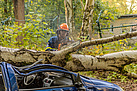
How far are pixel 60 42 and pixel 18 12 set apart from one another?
3.20 meters

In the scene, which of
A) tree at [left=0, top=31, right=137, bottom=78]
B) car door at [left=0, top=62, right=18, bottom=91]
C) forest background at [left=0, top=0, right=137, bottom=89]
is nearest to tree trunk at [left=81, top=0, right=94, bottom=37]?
forest background at [left=0, top=0, right=137, bottom=89]

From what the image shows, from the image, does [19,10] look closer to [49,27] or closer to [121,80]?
[49,27]

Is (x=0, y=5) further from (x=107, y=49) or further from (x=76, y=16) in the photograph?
(x=107, y=49)

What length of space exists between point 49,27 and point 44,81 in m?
10.2

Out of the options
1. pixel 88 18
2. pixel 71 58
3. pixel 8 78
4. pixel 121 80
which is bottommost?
pixel 121 80

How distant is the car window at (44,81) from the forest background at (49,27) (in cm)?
188

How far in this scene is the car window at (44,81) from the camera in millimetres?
2922

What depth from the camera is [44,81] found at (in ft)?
9.92

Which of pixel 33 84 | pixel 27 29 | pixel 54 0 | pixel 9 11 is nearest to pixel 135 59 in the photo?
pixel 33 84

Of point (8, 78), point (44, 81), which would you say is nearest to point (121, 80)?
point (44, 81)

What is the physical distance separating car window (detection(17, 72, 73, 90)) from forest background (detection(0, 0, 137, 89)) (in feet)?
6.15

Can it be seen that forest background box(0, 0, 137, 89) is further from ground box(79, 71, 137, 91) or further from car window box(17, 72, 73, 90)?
car window box(17, 72, 73, 90)

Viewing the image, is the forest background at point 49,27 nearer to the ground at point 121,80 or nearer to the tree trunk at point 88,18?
the ground at point 121,80

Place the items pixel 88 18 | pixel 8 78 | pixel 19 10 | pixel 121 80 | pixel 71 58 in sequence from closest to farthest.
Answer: pixel 8 78 < pixel 71 58 < pixel 121 80 < pixel 19 10 < pixel 88 18
